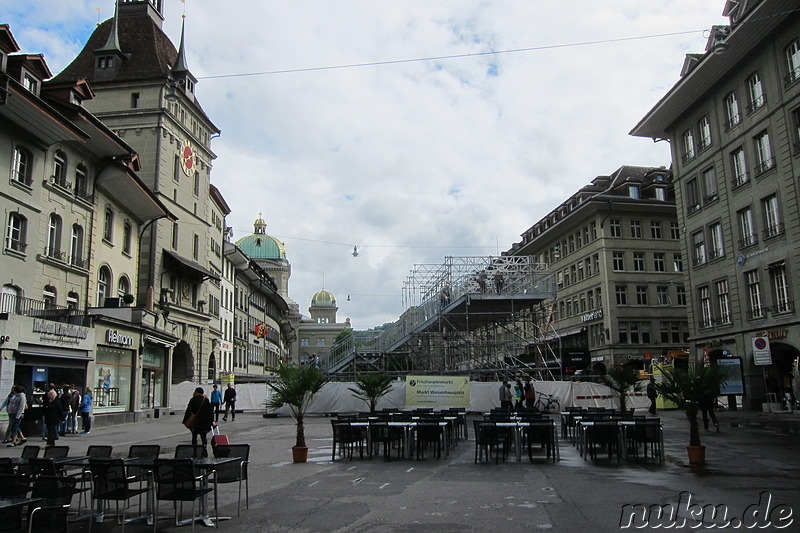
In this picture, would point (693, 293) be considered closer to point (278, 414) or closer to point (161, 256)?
point (278, 414)

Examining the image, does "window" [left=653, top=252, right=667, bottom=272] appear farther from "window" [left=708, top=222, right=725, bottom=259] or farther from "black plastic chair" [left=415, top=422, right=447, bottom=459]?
"black plastic chair" [left=415, top=422, right=447, bottom=459]

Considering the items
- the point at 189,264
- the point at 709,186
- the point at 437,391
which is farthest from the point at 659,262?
the point at 189,264

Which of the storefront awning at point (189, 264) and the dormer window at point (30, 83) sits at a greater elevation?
the dormer window at point (30, 83)

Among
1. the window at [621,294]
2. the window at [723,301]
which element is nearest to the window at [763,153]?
the window at [723,301]

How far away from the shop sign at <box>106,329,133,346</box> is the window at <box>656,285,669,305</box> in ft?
140

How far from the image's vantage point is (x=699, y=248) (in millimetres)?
40875

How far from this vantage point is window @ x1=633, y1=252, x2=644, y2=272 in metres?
57.0

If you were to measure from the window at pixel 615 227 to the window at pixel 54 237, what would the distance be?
43252 mm

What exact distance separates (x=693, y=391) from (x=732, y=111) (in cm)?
2856

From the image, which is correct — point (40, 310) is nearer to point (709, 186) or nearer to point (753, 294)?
point (753, 294)

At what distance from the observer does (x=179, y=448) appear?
984cm

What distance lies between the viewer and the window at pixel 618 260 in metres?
56.3

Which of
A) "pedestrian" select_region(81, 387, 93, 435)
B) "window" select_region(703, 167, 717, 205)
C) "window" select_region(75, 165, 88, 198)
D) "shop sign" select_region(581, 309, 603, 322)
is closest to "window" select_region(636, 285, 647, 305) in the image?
"shop sign" select_region(581, 309, 603, 322)

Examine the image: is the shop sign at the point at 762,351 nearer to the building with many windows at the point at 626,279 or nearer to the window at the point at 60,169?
the building with many windows at the point at 626,279
